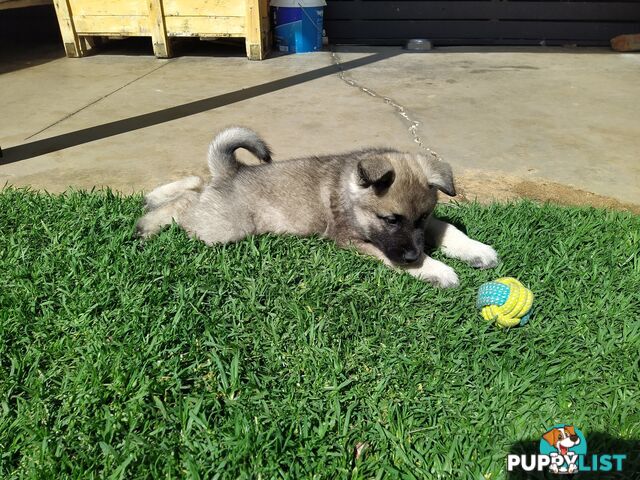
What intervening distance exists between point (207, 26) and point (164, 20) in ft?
2.10

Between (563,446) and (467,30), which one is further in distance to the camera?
(467,30)

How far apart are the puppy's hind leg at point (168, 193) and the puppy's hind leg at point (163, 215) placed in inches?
5.7

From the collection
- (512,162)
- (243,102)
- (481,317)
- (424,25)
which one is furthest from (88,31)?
(481,317)

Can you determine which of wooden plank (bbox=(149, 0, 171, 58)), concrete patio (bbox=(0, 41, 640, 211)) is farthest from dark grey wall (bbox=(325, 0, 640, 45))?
wooden plank (bbox=(149, 0, 171, 58))

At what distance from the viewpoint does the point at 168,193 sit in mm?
3201

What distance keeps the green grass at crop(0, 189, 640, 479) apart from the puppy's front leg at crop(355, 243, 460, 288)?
7 cm

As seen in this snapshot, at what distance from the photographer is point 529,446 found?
5.51ft

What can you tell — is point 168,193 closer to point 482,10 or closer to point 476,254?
point 476,254

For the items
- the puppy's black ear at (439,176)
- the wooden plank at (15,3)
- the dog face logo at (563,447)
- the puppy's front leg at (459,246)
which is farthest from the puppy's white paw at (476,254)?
the wooden plank at (15,3)

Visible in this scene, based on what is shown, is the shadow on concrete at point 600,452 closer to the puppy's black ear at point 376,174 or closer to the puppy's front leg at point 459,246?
the puppy's front leg at point 459,246

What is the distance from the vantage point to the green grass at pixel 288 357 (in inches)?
65.0

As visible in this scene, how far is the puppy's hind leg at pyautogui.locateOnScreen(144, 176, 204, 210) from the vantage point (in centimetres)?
316

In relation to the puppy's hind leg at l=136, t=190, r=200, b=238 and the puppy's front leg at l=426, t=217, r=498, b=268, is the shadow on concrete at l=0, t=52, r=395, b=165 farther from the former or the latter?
the puppy's front leg at l=426, t=217, r=498, b=268

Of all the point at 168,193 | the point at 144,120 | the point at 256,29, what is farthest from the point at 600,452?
the point at 256,29
